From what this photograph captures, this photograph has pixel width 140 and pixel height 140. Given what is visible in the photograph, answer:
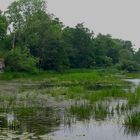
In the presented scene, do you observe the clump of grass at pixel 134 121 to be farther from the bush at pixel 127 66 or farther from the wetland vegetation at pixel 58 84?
the bush at pixel 127 66

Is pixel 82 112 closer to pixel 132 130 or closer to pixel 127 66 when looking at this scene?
pixel 132 130

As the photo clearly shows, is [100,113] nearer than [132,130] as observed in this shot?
No

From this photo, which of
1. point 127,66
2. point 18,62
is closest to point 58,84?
point 18,62

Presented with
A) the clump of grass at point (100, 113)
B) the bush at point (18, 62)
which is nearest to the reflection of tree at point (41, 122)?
the clump of grass at point (100, 113)

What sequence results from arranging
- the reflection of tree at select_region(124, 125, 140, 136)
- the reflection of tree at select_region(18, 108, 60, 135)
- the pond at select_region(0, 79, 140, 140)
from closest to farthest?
the pond at select_region(0, 79, 140, 140) → the reflection of tree at select_region(124, 125, 140, 136) → the reflection of tree at select_region(18, 108, 60, 135)

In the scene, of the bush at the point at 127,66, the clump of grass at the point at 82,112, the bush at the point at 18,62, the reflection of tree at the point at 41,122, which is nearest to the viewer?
the reflection of tree at the point at 41,122

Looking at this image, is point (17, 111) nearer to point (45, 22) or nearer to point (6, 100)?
point (6, 100)

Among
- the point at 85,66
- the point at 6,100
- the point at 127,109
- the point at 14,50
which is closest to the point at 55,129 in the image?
the point at 127,109

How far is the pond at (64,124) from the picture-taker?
1503cm

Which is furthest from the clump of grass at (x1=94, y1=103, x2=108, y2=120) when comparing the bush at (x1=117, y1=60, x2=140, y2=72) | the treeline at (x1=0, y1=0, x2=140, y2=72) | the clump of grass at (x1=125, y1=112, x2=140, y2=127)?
the bush at (x1=117, y1=60, x2=140, y2=72)

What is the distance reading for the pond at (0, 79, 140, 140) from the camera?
15.0 metres

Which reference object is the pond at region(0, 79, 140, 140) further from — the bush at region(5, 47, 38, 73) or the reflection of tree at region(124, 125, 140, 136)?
the bush at region(5, 47, 38, 73)

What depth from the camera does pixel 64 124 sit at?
17031mm

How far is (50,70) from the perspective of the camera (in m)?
64.4
